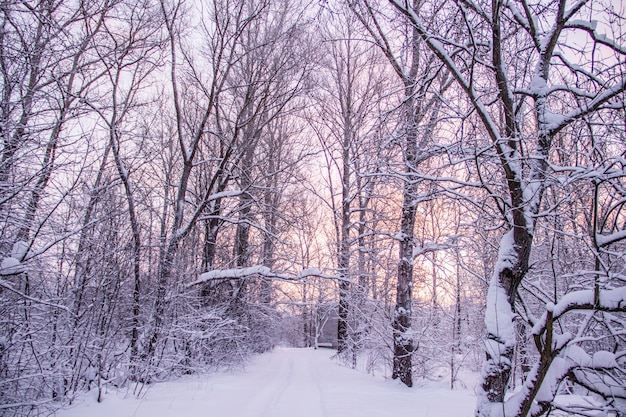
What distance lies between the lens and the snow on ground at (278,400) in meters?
5.59

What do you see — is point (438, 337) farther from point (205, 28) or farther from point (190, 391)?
point (205, 28)

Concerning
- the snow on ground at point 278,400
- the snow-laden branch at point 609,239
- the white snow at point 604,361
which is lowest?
the snow on ground at point 278,400

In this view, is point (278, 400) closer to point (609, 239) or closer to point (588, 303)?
point (588, 303)

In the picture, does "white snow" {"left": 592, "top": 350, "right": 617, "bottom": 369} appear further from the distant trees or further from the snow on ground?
the snow on ground

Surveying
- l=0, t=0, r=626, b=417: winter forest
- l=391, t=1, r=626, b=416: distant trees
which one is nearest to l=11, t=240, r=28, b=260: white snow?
l=0, t=0, r=626, b=417: winter forest

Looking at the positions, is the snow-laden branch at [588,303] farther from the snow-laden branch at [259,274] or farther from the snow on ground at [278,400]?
the snow-laden branch at [259,274]

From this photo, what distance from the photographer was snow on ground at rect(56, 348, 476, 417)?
5.59 metres

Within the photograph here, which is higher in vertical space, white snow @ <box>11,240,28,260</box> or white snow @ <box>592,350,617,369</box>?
white snow @ <box>11,240,28,260</box>

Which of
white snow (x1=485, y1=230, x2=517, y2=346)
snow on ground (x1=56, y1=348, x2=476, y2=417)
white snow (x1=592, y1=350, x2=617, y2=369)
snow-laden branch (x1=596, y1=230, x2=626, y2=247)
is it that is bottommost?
snow on ground (x1=56, y1=348, x2=476, y2=417)

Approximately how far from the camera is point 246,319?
1364 centimetres

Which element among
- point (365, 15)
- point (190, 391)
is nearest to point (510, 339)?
point (365, 15)

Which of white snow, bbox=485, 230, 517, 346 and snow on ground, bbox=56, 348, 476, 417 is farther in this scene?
snow on ground, bbox=56, 348, 476, 417

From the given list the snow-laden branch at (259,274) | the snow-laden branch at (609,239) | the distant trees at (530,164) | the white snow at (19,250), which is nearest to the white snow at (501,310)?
the distant trees at (530,164)

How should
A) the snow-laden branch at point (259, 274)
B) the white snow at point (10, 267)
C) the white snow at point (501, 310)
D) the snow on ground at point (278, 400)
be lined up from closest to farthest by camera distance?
the white snow at point (501, 310) < the white snow at point (10, 267) < the snow on ground at point (278, 400) < the snow-laden branch at point (259, 274)
